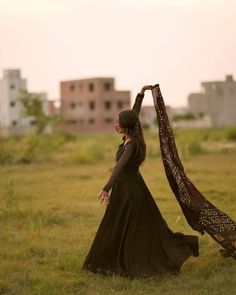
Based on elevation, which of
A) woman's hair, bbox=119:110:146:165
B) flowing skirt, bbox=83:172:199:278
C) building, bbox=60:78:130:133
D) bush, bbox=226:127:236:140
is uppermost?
building, bbox=60:78:130:133

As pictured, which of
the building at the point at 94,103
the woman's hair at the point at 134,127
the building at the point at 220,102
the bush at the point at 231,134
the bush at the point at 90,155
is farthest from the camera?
the building at the point at 94,103

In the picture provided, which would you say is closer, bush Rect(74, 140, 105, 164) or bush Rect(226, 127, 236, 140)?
bush Rect(74, 140, 105, 164)

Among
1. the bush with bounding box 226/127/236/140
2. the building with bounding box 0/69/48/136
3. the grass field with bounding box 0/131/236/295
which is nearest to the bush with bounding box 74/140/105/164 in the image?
the grass field with bounding box 0/131/236/295

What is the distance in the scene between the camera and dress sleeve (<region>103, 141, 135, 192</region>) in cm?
613

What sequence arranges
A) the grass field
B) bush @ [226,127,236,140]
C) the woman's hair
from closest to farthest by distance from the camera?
the grass field, the woman's hair, bush @ [226,127,236,140]

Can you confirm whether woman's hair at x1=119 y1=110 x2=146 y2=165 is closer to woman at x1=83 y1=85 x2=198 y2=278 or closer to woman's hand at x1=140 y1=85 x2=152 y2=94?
woman at x1=83 y1=85 x2=198 y2=278

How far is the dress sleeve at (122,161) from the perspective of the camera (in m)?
6.13

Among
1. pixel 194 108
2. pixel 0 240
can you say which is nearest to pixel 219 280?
pixel 0 240

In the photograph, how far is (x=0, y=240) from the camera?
343 inches

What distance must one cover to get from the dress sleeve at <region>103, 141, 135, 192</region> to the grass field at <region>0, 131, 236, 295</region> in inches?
37.6

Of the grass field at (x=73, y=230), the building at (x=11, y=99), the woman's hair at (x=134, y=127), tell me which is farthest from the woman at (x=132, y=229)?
the building at (x=11, y=99)

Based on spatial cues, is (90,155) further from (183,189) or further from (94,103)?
(94,103)

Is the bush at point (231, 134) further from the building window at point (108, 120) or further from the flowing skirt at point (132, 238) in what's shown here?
the building window at point (108, 120)

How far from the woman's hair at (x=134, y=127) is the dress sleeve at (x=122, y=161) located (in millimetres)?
89
